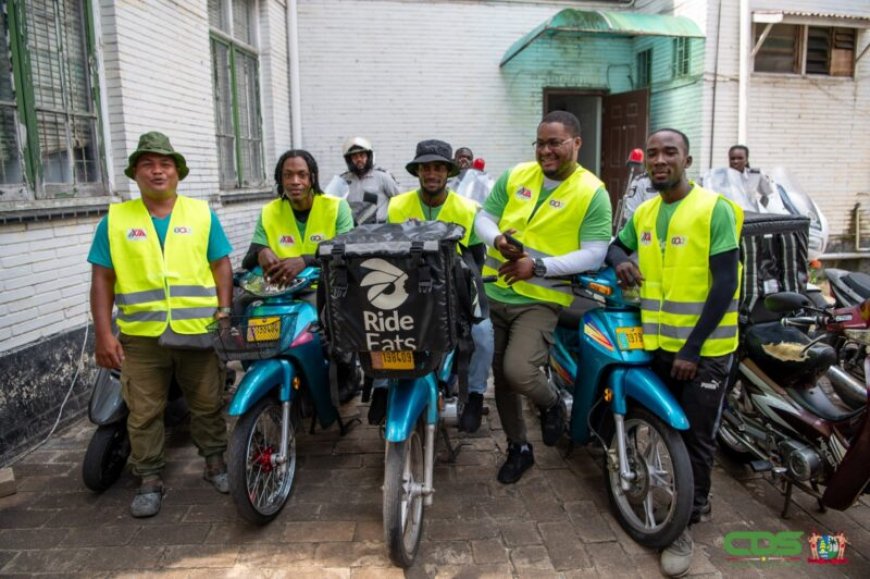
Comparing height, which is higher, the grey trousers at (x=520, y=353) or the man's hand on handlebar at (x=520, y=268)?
the man's hand on handlebar at (x=520, y=268)

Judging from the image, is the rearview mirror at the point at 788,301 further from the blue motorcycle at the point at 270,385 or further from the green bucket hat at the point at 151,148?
the green bucket hat at the point at 151,148

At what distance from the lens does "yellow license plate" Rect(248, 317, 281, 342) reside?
10.2 ft

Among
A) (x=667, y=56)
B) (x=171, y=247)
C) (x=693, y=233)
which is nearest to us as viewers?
(x=693, y=233)

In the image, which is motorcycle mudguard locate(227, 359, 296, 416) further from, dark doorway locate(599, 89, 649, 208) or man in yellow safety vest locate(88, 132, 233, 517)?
dark doorway locate(599, 89, 649, 208)

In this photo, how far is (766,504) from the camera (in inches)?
133

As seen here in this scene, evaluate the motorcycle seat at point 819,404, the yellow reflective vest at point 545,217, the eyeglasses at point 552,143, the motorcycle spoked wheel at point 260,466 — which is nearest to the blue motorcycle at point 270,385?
the motorcycle spoked wheel at point 260,466

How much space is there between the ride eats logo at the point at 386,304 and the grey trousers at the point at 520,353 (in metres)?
0.95

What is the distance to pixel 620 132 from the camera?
33.8 feet

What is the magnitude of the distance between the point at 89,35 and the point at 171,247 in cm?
277

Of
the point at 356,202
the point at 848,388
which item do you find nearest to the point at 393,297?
the point at 848,388

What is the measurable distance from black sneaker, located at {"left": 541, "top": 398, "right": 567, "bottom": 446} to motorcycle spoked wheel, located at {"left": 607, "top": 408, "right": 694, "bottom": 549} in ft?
1.05

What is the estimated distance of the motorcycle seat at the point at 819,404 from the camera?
2982 mm

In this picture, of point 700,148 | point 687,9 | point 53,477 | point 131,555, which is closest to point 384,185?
point 53,477

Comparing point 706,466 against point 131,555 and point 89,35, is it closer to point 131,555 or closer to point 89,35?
point 131,555
